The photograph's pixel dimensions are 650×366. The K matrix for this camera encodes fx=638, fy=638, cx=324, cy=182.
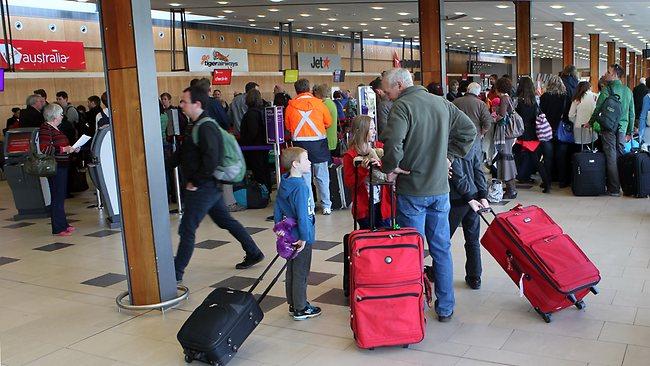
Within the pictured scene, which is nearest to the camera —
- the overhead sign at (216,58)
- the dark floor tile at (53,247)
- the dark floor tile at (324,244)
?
the dark floor tile at (324,244)

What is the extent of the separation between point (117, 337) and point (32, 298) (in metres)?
1.26

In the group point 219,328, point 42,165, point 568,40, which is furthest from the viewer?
point 568,40

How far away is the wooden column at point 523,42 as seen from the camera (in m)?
14.1

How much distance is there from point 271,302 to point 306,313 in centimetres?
43

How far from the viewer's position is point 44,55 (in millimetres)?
12453

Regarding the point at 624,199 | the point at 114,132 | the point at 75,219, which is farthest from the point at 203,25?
the point at 114,132

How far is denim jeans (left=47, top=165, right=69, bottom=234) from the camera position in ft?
21.9

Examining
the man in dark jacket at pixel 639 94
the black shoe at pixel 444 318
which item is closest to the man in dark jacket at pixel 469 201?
the black shoe at pixel 444 318

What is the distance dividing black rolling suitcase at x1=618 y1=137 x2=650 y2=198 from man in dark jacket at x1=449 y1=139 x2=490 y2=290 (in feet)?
12.3

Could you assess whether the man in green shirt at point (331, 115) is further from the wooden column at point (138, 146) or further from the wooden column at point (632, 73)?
the wooden column at point (632, 73)

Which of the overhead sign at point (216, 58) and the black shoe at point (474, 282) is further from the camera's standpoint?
the overhead sign at point (216, 58)

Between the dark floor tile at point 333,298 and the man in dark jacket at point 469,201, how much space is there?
82 centimetres

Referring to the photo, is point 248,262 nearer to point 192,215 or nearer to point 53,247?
point 192,215

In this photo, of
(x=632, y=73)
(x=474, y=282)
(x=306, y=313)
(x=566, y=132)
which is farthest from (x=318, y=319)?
(x=632, y=73)
